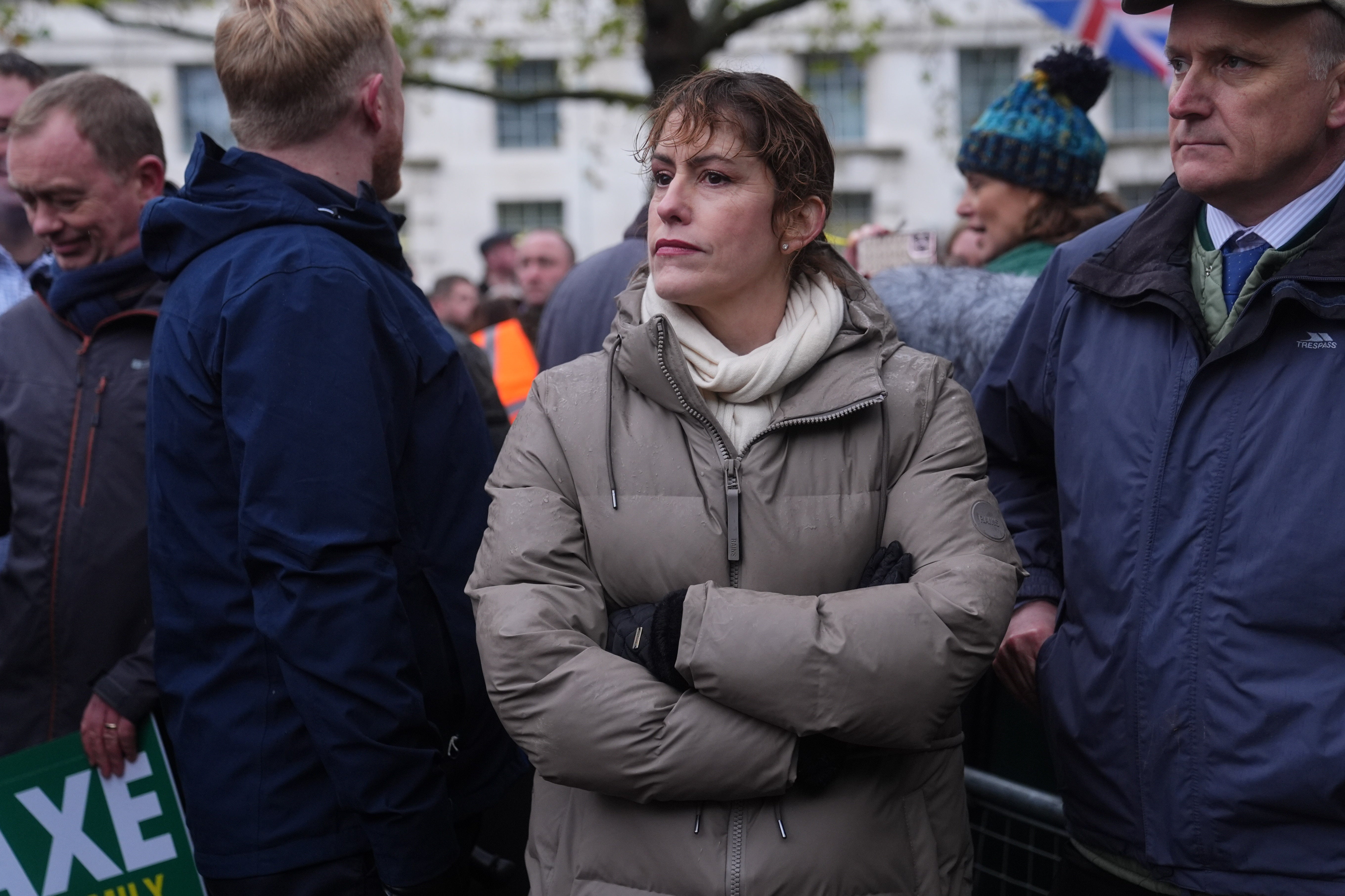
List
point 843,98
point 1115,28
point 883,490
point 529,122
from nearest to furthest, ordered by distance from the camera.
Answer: point 883,490
point 1115,28
point 843,98
point 529,122

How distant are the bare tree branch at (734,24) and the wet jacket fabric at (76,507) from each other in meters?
7.53

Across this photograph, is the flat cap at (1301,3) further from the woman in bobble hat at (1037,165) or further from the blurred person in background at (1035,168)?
the woman in bobble hat at (1037,165)

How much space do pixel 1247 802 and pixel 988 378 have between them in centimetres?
110

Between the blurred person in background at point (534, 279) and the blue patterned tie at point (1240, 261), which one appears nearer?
the blue patterned tie at point (1240, 261)

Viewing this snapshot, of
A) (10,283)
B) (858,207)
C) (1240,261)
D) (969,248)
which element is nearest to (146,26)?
(10,283)

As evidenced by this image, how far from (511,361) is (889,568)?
139 inches

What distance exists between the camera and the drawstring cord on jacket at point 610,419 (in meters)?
2.28

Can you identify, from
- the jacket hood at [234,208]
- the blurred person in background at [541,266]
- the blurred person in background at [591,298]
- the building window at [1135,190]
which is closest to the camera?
the jacket hood at [234,208]

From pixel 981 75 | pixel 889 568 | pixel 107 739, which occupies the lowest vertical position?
pixel 107 739

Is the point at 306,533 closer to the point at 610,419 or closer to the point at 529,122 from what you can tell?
the point at 610,419

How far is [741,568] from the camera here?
2.23 meters

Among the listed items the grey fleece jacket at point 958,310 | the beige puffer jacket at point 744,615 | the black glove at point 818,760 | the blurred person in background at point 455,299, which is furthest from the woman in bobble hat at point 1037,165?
the blurred person in background at point 455,299

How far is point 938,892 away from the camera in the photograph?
2.20 m

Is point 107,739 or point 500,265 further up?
point 500,265
